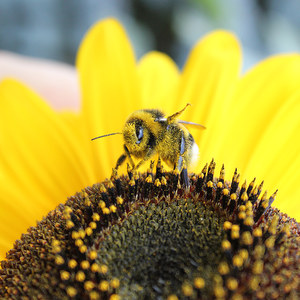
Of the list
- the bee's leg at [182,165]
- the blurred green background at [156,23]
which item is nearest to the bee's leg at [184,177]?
the bee's leg at [182,165]

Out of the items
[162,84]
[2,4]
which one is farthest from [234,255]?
[2,4]

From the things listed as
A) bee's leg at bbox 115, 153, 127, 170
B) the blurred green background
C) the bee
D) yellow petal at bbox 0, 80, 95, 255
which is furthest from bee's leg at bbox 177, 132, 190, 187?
the blurred green background

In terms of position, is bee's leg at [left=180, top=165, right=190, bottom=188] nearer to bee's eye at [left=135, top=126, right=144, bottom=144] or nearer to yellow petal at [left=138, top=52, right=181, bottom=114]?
bee's eye at [left=135, top=126, right=144, bottom=144]

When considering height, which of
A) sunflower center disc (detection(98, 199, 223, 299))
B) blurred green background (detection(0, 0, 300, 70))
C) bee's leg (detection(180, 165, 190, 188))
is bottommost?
sunflower center disc (detection(98, 199, 223, 299))

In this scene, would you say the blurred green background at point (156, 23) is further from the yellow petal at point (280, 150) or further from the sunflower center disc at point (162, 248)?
the sunflower center disc at point (162, 248)

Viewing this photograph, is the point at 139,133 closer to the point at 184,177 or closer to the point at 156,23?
the point at 184,177

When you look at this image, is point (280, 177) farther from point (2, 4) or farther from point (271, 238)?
point (2, 4)
